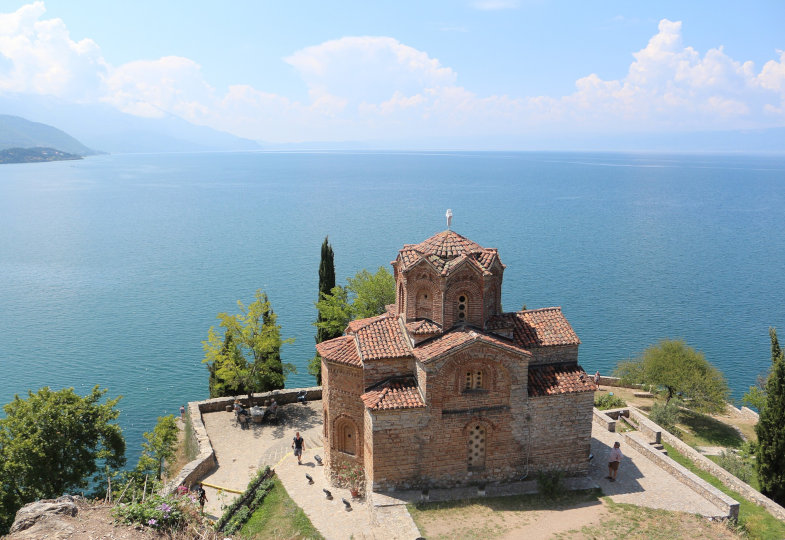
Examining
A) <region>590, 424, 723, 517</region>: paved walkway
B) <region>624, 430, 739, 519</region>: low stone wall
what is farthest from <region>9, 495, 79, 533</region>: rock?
<region>624, 430, 739, 519</region>: low stone wall

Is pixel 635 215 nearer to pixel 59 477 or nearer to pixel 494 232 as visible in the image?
pixel 494 232

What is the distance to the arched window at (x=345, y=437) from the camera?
23.5 metres

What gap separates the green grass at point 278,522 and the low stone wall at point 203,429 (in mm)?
3122

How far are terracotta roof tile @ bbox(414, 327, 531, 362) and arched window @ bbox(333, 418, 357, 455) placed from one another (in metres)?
4.28

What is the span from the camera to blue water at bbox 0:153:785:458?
49031mm

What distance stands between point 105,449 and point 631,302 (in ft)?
183

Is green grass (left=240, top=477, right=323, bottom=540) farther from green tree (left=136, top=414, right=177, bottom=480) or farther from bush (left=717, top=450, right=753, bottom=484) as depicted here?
bush (left=717, top=450, right=753, bottom=484)

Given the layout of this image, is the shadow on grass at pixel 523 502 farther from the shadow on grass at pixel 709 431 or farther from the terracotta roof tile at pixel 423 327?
the shadow on grass at pixel 709 431

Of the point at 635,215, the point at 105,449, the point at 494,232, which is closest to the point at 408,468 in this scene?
the point at 105,449

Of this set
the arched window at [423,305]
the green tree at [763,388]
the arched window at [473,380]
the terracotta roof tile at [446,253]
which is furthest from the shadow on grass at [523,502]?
the green tree at [763,388]

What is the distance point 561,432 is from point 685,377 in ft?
50.5

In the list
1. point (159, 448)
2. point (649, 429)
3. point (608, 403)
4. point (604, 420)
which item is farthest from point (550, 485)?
point (159, 448)

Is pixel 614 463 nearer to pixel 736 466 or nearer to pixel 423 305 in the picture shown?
pixel 736 466

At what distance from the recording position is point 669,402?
35.2 metres
